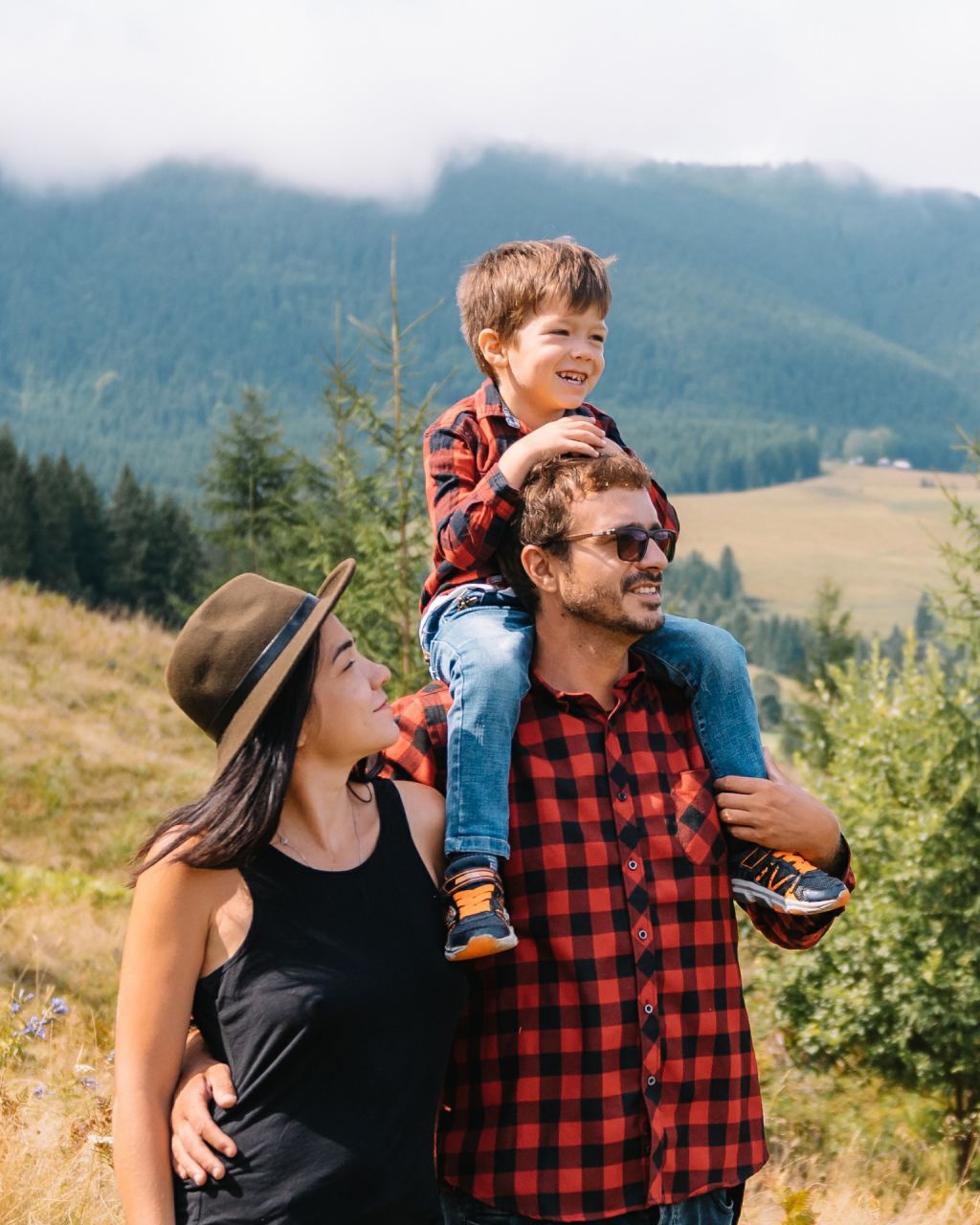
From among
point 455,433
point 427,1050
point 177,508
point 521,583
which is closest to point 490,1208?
point 427,1050

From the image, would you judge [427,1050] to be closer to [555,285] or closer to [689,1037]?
[689,1037]

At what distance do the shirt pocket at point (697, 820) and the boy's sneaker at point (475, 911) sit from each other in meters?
0.43

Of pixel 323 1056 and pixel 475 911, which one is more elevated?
pixel 475 911

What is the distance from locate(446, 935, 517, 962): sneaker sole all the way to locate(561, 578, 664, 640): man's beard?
71 centimetres

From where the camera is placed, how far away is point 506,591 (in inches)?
123

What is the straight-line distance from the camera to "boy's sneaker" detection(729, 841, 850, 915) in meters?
2.74

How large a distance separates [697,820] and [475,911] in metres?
0.60

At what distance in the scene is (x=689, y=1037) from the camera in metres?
2.71

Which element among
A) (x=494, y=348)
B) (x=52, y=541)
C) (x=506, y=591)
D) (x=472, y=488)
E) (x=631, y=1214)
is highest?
(x=494, y=348)

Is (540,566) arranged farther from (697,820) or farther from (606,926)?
(606,926)

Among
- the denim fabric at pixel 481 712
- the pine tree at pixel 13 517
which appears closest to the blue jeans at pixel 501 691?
the denim fabric at pixel 481 712

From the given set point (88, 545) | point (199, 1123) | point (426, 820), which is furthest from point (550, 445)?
point (88, 545)

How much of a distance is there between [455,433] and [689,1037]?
1.56 metres

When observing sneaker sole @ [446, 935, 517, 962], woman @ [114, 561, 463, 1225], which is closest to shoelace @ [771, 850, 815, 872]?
sneaker sole @ [446, 935, 517, 962]
